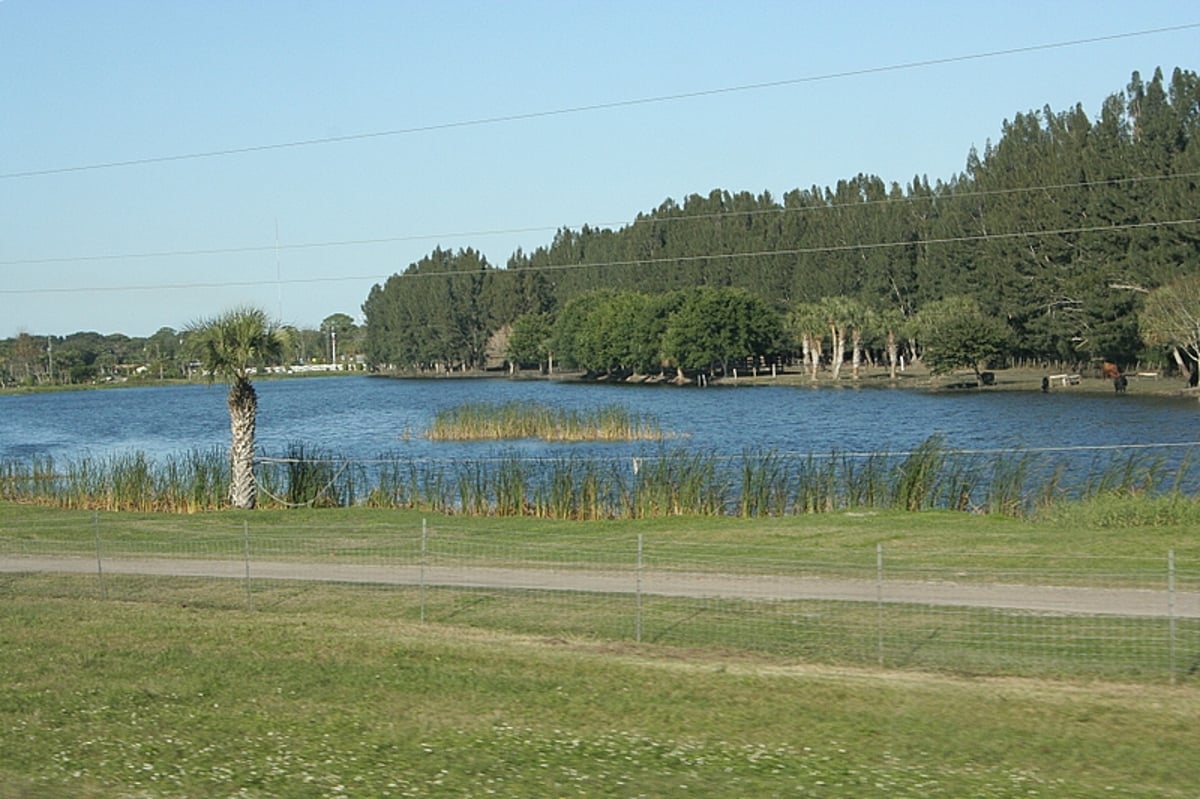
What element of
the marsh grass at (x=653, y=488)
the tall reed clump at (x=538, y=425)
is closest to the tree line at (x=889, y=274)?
the tall reed clump at (x=538, y=425)

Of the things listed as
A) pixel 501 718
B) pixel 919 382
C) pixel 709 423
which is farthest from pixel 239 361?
pixel 919 382

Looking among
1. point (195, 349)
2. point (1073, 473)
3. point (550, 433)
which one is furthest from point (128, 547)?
point (550, 433)

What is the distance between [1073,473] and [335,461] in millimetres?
18792

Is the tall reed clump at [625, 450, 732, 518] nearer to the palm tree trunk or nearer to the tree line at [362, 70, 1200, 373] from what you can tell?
the palm tree trunk

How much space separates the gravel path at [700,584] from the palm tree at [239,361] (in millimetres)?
9043

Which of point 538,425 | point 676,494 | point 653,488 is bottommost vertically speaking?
A: point 676,494

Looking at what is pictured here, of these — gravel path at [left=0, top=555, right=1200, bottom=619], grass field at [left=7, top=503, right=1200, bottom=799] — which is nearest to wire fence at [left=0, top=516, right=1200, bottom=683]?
gravel path at [left=0, top=555, right=1200, bottom=619]

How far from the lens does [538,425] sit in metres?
56.9

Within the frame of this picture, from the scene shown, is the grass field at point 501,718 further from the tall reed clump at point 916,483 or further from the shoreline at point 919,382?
the shoreline at point 919,382

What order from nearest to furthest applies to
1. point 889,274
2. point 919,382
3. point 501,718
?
1. point 501,718
2. point 919,382
3. point 889,274

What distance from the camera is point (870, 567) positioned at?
18781mm

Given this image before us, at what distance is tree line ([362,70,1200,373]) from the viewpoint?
294 feet

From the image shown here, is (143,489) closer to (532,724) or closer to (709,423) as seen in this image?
(532,724)

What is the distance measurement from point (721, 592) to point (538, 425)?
→ 39.3 m
